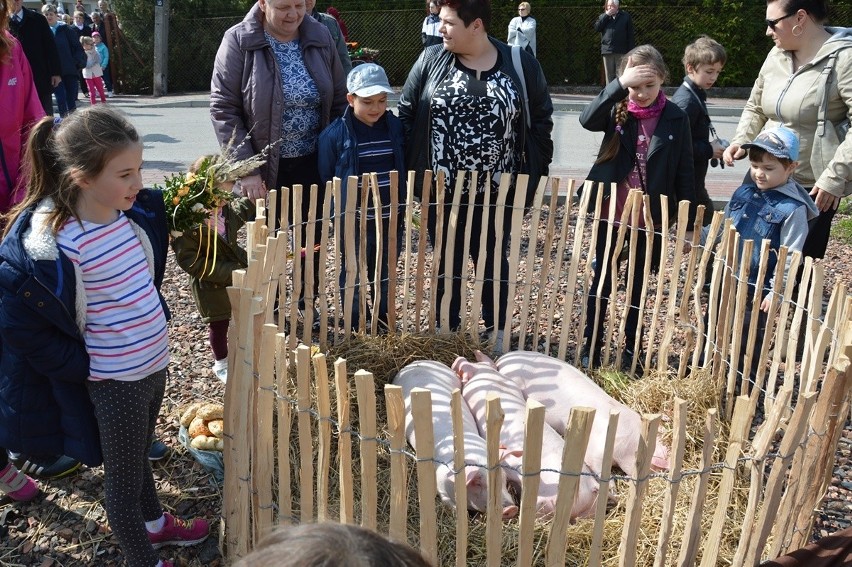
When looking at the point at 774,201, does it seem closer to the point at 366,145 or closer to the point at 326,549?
the point at 366,145

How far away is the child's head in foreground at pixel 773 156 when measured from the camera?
3709mm

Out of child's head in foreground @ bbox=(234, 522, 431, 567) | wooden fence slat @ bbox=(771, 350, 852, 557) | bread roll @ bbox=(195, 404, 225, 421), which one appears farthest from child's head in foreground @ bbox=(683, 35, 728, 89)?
child's head in foreground @ bbox=(234, 522, 431, 567)

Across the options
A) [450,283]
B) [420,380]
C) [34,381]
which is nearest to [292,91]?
[450,283]

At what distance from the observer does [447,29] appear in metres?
4.06

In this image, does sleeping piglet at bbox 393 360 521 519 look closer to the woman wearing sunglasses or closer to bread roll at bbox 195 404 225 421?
bread roll at bbox 195 404 225 421

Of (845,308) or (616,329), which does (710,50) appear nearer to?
(616,329)

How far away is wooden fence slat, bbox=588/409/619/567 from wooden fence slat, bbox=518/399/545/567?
18cm

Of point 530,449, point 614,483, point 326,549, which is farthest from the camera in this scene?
point 614,483

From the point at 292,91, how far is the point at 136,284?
187 cm

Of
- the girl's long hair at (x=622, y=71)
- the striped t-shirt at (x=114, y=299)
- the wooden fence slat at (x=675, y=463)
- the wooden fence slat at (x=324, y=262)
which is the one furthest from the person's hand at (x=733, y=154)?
the striped t-shirt at (x=114, y=299)

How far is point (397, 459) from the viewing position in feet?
7.53

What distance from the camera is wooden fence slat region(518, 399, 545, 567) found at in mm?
2086

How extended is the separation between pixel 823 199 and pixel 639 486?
2461mm

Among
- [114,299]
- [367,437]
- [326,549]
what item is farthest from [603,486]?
[114,299]
